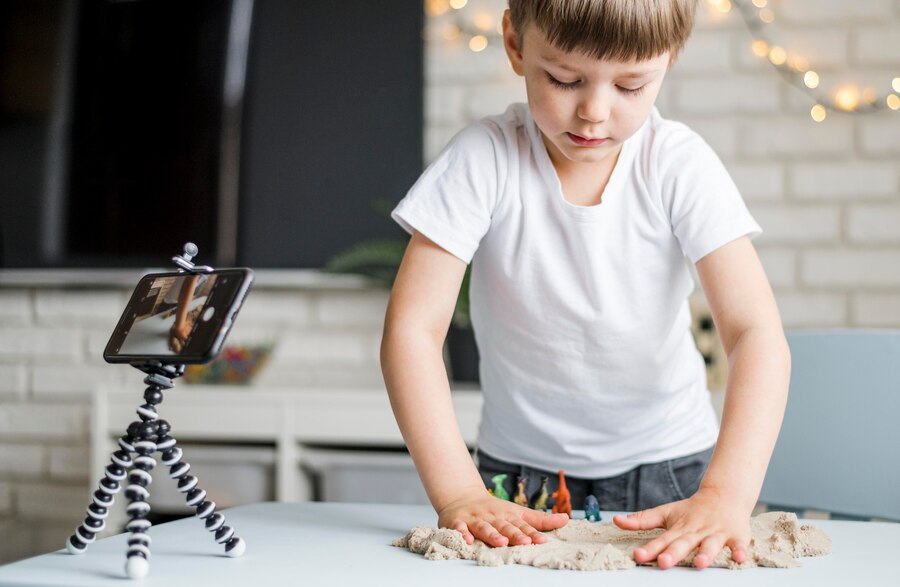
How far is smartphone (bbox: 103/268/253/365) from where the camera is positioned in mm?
628

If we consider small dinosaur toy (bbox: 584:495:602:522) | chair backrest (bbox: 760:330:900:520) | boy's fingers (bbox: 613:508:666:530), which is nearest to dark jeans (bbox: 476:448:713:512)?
chair backrest (bbox: 760:330:900:520)

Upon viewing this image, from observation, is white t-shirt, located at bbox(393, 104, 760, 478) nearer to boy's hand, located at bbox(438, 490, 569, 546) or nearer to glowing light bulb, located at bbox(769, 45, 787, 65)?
boy's hand, located at bbox(438, 490, 569, 546)

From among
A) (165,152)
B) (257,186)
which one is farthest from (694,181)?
(165,152)

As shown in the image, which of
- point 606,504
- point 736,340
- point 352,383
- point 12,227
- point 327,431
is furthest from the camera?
point 12,227

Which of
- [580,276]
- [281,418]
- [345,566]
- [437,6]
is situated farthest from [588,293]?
[437,6]

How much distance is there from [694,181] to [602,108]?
18 cm

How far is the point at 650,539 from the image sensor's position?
730mm

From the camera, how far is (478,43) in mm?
2314

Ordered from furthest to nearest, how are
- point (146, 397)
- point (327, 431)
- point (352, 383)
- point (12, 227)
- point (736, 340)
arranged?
point (12, 227), point (352, 383), point (327, 431), point (736, 340), point (146, 397)

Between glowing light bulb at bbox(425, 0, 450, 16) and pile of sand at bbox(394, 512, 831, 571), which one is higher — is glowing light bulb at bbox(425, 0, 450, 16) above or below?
above

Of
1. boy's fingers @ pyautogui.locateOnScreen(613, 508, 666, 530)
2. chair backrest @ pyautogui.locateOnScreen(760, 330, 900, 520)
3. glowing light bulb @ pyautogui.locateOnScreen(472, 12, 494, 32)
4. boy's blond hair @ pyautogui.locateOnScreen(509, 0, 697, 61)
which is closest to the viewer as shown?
boy's fingers @ pyautogui.locateOnScreen(613, 508, 666, 530)

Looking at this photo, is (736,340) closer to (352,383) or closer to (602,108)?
(602,108)

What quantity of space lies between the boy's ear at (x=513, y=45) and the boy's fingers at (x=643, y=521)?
1.43 feet

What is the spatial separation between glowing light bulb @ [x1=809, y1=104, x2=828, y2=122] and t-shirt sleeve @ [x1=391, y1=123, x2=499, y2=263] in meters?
1.38
